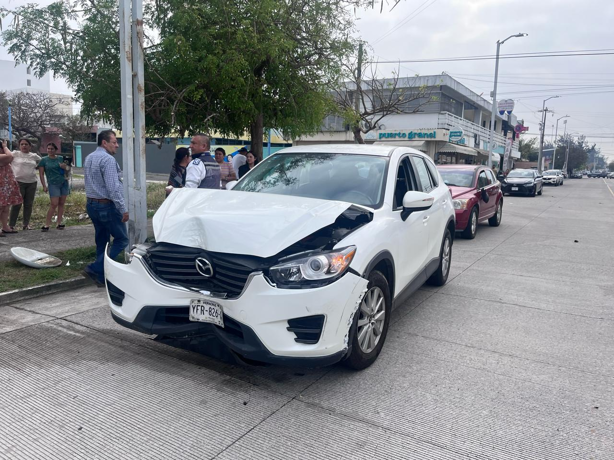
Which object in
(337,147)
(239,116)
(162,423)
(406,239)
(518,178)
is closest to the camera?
(162,423)

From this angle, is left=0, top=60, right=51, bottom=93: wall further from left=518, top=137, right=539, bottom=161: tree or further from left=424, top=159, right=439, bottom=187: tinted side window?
left=424, top=159, right=439, bottom=187: tinted side window

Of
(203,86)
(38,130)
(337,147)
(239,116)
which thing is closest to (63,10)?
(203,86)

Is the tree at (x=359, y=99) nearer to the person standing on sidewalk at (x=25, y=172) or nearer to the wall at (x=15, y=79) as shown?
the person standing on sidewalk at (x=25, y=172)

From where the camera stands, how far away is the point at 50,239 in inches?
348

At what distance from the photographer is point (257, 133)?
10.3m

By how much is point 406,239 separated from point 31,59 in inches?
304

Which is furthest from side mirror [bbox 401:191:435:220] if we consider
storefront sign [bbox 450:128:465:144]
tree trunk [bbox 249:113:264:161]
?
storefront sign [bbox 450:128:465:144]

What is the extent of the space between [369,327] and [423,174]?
261cm

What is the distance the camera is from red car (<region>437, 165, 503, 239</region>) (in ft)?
34.8

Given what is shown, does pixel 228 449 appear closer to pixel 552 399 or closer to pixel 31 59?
pixel 552 399

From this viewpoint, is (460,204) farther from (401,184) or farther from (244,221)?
(244,221)

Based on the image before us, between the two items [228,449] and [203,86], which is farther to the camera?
[203,86]

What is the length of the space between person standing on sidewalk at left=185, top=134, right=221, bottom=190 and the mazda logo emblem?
3.18 metres

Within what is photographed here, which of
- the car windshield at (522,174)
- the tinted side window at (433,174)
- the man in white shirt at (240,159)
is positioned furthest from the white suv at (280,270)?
the car windshield at (522,174)
